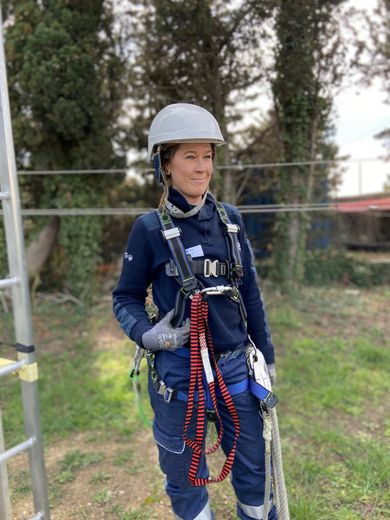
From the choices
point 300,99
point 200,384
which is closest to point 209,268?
point 200,384

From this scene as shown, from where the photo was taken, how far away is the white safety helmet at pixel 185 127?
1.62 m

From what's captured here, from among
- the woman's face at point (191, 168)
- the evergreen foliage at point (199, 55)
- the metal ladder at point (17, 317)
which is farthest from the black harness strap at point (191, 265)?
the evergreen foliage at point (199, 55)

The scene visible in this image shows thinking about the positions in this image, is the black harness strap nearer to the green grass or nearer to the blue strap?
the blue strap

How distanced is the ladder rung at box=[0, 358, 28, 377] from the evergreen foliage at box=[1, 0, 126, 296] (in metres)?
4.66

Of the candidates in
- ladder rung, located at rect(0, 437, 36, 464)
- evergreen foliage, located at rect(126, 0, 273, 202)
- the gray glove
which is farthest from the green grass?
evergreen foliage, located at rect(126, 0, 273, 202)

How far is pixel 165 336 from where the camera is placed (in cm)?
162

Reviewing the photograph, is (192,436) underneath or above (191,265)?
underneath

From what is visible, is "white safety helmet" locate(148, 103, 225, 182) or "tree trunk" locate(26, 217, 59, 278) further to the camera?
"tree trunk" locate(26, 217, 59, 278)

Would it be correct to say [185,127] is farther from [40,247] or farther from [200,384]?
[40,247]

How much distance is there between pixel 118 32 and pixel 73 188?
2.36 metres

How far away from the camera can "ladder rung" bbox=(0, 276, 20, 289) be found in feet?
5.21

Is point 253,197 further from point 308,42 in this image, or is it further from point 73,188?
point 73,188

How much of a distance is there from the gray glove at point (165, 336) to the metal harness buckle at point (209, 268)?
7.9 inches

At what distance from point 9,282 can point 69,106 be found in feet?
15.1
